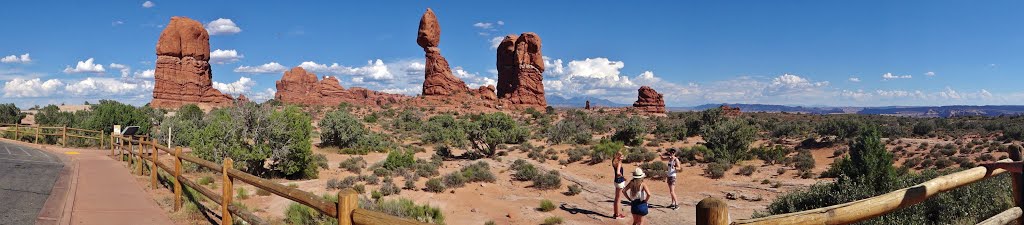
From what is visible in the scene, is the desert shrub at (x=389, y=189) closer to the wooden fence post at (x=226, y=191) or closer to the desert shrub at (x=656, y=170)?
the wooden fence post at (x=226, y=191)

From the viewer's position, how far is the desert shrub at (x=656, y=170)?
1862cm

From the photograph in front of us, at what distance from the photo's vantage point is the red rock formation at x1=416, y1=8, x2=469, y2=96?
73.0 metres

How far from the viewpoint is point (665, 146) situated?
29281mm

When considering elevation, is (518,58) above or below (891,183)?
above

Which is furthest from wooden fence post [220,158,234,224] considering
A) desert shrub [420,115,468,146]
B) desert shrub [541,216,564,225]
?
desert shrub [420,115,468,146]

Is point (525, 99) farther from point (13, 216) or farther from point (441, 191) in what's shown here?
point (13, 216)

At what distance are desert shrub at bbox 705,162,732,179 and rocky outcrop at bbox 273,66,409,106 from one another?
72812 millimetres

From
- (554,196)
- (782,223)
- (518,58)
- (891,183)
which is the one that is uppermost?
(518,58)

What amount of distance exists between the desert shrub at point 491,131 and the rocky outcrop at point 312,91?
61.7 meters

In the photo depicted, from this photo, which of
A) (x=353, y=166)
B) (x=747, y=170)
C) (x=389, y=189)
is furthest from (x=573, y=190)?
(x=353, y=166)

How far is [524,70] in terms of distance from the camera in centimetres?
7200

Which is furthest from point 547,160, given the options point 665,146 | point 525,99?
point 525,99

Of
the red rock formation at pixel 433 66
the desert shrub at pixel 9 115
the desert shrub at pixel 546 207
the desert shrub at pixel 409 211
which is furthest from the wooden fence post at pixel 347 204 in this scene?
the red rock formation at pixel 433 66

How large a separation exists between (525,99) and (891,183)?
200ft
